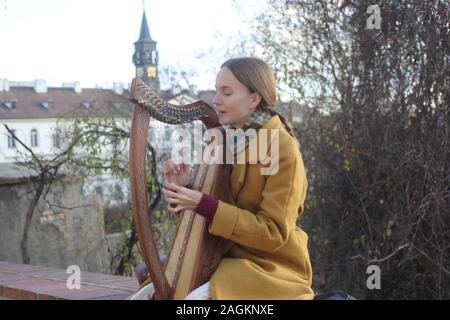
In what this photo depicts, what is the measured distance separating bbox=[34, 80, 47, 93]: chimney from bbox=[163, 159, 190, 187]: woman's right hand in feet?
131

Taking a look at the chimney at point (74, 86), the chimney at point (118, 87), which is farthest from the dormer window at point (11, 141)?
the chimney at point (74, 86)

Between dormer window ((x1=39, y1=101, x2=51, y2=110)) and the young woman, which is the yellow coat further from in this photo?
dormer window ((x1=39, y1=101, x2=51, y2=110))

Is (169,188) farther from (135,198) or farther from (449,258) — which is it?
(449,258)

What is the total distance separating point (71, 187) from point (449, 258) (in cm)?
350

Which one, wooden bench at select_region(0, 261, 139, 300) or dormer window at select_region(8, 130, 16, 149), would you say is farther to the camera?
dormer window at select_region(8, 130, 16, 149)

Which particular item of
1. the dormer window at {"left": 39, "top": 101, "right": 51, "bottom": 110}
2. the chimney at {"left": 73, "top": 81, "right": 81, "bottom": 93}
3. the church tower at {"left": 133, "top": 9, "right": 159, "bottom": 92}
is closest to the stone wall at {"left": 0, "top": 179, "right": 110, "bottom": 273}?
the church tower at {"left": 133, "top": 9, "right": 159, "bottom": 92}

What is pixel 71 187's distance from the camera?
6184mm

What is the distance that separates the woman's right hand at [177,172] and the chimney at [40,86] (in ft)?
131

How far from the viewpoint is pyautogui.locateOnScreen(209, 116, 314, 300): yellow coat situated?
1.95m

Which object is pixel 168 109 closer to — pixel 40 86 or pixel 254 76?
pixel 254 76

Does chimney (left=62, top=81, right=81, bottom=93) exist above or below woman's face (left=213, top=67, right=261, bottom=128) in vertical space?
above

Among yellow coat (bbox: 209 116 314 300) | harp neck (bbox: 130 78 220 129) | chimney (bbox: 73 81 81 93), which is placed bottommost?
yellow coat (bbox: 209 116 314 300)

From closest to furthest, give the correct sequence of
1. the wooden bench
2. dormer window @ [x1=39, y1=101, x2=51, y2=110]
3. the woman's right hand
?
the woman's right hand
the wooden bench
dormer window @ [x1=39, y1=101, x2=51, y2=110]
